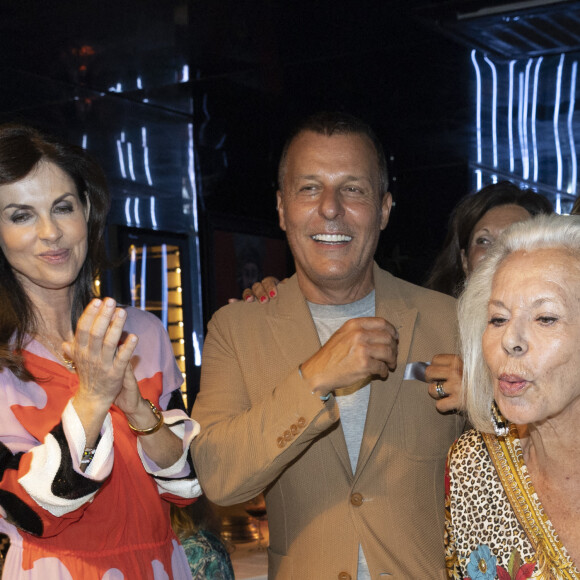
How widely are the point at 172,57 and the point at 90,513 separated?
3.93m

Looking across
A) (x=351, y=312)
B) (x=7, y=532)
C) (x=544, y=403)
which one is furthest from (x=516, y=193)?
(x=7, y=532)

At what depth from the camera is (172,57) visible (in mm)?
5500

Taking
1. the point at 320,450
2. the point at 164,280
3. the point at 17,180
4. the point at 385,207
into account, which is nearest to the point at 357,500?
the point at 320,450

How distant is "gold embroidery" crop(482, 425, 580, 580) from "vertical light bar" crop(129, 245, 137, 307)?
4075 mm

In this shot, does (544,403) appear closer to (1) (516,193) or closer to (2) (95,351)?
(2) (95,351)

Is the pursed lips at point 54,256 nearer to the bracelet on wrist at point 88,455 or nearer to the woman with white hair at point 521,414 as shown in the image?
the bracelet on wrist at point 88,455

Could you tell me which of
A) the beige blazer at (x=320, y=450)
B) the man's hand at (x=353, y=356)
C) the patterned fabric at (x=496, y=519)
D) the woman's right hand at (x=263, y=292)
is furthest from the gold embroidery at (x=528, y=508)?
the woman's right hand at (x=263, y=292)

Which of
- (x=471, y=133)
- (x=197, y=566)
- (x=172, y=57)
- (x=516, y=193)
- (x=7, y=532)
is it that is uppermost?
(x=172, y=57)

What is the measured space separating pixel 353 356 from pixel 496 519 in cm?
49

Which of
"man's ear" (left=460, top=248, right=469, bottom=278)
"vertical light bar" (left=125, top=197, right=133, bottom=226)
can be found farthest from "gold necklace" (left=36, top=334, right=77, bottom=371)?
"vertical light bar" (left=125, top=197, right=133, bottom=226)

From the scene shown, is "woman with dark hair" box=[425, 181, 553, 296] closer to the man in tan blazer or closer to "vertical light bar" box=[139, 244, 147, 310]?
the man in tan blazer

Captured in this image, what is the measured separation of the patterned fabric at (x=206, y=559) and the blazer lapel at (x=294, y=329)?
2.81 ft

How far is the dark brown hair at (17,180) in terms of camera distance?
7.13 ft

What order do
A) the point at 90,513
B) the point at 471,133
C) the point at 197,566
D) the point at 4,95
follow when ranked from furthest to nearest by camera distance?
1. the point at 471,133
2. the point at 4,95
3. the point at 197,566
4. the point at 90,513
